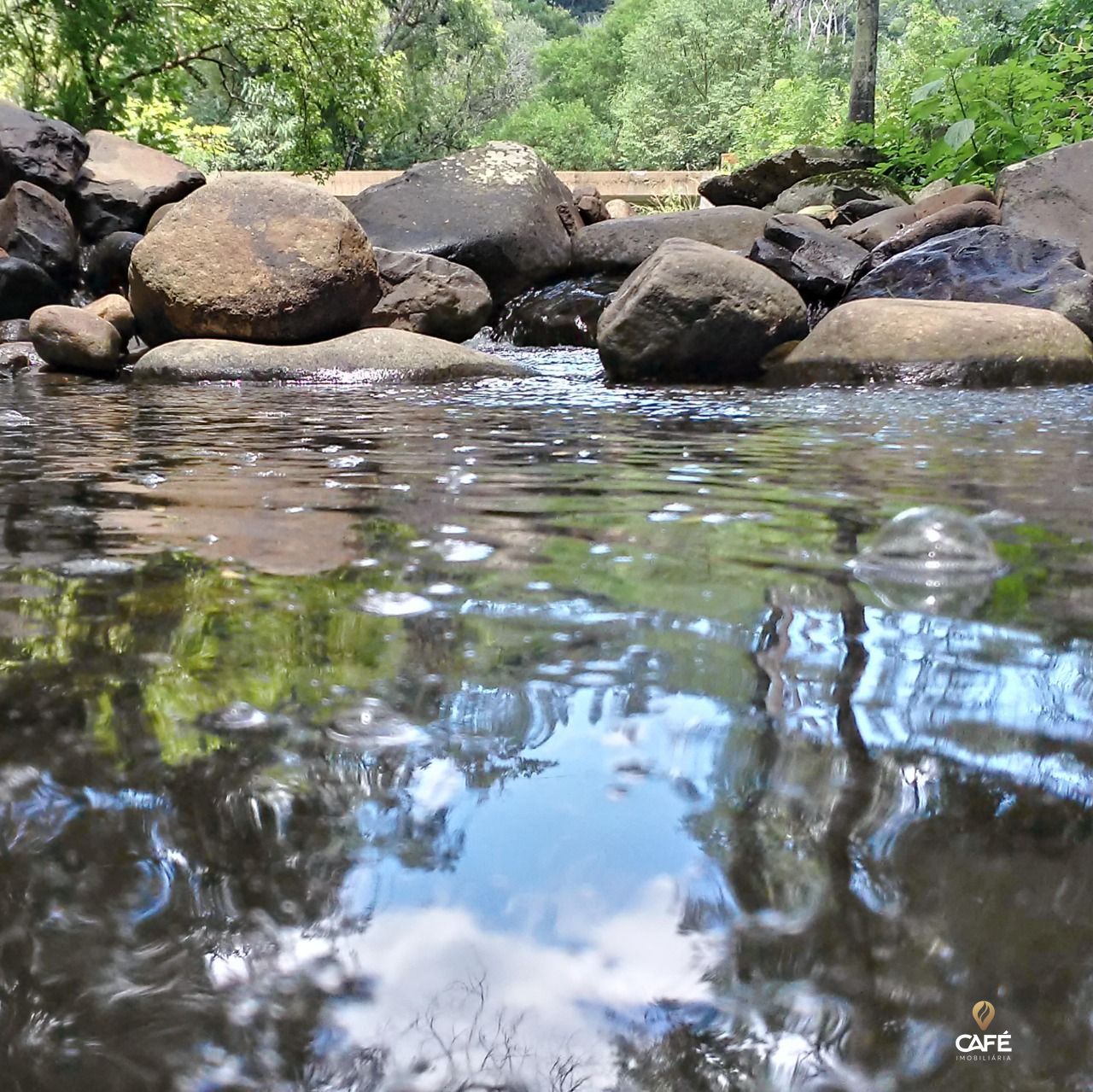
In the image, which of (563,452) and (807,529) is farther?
(563,452)

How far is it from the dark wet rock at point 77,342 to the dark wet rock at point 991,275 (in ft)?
18.6

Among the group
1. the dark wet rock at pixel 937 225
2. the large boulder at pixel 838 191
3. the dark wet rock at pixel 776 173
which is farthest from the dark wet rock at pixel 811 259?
the dark wet rock at pixel 776 173

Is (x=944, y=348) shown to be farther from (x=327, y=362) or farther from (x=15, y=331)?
(x=15, y=331)

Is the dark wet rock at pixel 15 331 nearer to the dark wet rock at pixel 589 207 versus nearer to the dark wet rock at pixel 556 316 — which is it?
the dark wet rock at pixel 556 316

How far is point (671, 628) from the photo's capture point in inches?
57.6

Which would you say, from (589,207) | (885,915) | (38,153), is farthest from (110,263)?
(885,915)

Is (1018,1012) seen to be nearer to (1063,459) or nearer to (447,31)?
(1063,459)

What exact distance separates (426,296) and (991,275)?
14.8 ft

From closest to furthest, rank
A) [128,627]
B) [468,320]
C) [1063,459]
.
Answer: [128,627] → [1063,459] → [468,320]

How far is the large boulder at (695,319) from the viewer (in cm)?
658

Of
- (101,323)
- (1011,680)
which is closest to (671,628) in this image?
(1011,680)

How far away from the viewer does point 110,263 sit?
10859mm

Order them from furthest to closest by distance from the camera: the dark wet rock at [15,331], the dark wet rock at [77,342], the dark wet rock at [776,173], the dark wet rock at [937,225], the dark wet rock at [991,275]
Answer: the dark wet rock at [776,173], the dark wet rock at [15,331], the dark wet rock at [937,225], the dark wet rock at [77,342], the dark wet rock at [991,275]

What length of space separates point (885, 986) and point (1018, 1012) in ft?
0.27
